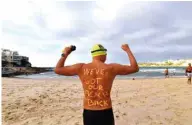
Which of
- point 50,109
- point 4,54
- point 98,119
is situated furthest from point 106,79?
point 4,54

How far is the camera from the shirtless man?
14.5ft

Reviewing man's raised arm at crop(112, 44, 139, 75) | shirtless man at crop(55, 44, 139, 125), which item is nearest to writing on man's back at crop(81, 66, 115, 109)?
shirtless man at crop(55, 44, 139, 125)

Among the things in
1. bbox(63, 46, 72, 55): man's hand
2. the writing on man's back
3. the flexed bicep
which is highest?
bbox(63, 46, 72, 55): man's hand

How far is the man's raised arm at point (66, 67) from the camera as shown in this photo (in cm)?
450

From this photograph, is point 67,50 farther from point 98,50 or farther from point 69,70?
point 98,50

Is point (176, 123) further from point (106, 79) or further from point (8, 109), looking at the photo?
point (8, 109)

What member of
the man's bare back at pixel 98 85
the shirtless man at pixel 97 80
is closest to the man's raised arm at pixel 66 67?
the shirtless man at pixel 97 80

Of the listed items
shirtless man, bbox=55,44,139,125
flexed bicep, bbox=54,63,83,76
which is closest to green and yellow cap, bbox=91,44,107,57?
shirtless man, bbox=55,44,139,125

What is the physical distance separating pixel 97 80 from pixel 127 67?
0.49 meters

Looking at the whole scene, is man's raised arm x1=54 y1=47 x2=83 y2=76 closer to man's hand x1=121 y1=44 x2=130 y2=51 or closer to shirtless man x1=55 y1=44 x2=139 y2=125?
shirtless man x1=55 y1=44 x2=139 y2=125

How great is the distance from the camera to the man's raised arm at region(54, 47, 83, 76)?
4.50m

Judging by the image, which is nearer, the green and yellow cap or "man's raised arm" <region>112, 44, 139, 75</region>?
"man's raised arm" <region>112, 44, 139, 75</region>

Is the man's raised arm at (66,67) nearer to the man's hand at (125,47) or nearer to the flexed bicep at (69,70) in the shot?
the flexed bicep at (69,70)

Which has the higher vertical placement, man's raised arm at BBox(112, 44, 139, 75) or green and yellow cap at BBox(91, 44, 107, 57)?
green and yellow cap at BBox(91, 44, 107, 57)
